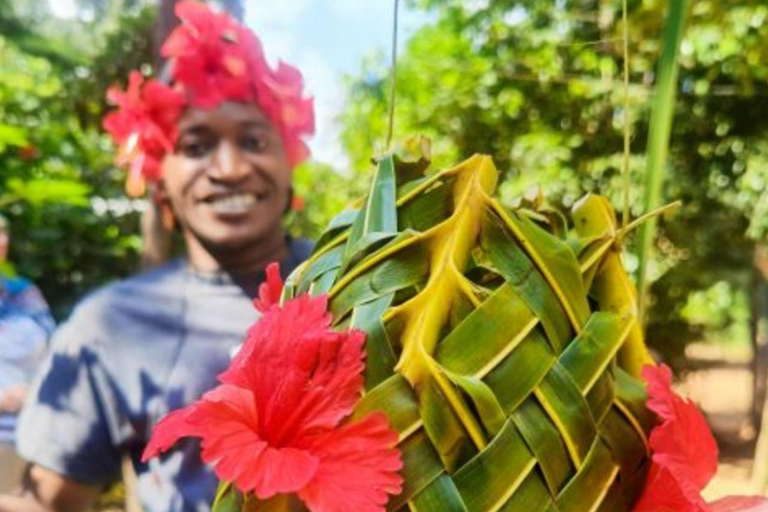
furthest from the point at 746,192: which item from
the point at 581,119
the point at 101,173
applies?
the point at 101,173

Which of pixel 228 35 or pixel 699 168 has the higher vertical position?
pixel 228 35

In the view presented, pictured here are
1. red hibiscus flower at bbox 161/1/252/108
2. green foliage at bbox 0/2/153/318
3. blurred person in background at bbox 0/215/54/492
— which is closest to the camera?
red hibiscus flower at bbox 161/1/252/108

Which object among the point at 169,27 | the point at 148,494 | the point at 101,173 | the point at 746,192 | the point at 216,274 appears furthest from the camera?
the point at 746,192

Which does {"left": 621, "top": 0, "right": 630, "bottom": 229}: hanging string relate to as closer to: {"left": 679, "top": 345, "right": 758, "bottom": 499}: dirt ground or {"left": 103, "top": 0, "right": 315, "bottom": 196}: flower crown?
{"left": 103, "top": 0, "right": 315, "bottom": 196}: flower crown

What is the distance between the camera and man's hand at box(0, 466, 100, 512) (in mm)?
964

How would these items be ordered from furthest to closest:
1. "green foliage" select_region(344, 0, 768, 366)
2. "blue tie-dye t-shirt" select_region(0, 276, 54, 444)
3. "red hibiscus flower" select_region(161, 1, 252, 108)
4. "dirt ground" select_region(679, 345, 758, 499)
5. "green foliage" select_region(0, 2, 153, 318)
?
"dirt ground" select_region(679, 345, 758, 499) < "green foliage" select_region(344, 0, 768, 366) < "green foliage" select_region(0, 2, 153, 318) < "blue tie-dye t-shirt" select_region(0, 276, 54, 444) < "red hibiscus flower" select_region(161, 1, 252, 108)

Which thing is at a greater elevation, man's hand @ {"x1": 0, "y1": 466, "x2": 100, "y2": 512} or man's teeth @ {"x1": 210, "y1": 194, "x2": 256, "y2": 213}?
man's teeth @ {"x1": 210, "y1": 194, "x2": 256, "y2": 213}

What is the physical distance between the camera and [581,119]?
15.3 ft

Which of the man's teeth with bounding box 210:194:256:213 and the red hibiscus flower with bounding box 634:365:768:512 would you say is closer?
the red hibiscus flower with bounding box 634:365:768:512

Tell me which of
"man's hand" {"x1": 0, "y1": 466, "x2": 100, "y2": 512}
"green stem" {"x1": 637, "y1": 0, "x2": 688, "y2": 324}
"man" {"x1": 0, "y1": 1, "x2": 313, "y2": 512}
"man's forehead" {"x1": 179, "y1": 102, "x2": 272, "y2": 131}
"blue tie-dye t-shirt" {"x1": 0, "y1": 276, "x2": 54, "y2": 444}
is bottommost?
"man's hand" {"x1": 0, "y1": 466, "x2": 100, "y2": 512}

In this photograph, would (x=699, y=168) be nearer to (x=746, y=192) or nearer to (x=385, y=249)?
(x=746, y=192)

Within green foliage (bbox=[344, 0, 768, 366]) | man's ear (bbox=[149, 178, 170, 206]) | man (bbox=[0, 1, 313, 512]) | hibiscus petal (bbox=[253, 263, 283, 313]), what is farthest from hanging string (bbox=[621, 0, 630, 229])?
green foliage (bbox=[344, 0, 768, 366])

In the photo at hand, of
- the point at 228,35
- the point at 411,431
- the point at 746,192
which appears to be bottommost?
the point at 746,192

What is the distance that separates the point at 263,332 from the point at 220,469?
4 centimetres
